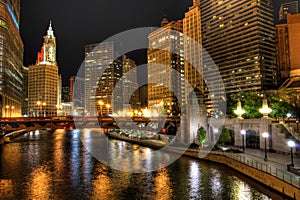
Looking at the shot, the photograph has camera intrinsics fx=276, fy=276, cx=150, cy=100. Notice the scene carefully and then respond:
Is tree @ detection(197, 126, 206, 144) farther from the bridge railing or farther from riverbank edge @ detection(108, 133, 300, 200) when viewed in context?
the bridge railing

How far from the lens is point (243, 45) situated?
170 m

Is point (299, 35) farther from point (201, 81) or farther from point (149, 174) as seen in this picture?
point (149, 174)

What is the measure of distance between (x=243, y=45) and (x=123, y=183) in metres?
157

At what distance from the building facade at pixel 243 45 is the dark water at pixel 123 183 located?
136 metres

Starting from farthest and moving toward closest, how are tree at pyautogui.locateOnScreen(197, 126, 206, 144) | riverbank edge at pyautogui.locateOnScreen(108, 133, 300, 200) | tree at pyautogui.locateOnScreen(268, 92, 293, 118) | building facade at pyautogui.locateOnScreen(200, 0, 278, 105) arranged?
building facade at pyautogui.locateOnScreen(200, 0, 278, 105)
tree at pyautogui.locateOnScreen(268, 92, 293, 118)
tree at pyautogui.locateOnScreen(197, 126, 206, 144)
riverbank edge at pyautogui.locateOnScreen(108, 133, 300, 200)

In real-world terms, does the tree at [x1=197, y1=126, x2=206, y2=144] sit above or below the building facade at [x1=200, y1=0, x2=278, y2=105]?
below

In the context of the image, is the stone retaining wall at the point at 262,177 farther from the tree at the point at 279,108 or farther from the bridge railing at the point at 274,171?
the tree at the point at 279,108

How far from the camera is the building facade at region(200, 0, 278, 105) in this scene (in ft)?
539

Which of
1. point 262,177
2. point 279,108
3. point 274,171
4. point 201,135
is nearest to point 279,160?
point 262,177

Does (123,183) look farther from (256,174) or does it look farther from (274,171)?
(274,171)

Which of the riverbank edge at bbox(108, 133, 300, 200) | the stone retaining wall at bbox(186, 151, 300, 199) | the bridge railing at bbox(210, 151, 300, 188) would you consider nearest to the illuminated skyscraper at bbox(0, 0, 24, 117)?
the riverbank edge at bbox(108, 133, 300, 200)

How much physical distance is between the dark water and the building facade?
5339 inches

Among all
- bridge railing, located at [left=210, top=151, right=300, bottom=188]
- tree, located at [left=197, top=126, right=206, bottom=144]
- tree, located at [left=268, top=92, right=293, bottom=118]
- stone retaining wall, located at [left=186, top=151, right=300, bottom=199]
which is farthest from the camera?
tree, located at [left=268, top=92, right=293, bottom=118]

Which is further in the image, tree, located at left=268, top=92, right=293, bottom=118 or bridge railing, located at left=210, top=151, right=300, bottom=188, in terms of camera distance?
tree, located at left=268, top=92, right=293, bottom=118
